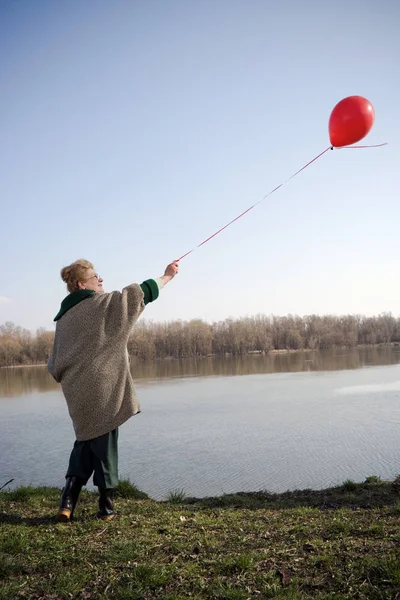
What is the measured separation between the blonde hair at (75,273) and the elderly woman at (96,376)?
0.47ft

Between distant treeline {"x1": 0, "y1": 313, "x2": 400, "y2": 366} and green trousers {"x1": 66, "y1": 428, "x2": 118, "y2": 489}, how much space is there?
64736 mm

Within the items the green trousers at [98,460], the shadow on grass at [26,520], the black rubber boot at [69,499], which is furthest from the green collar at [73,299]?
the shadow on grass at [26,520]

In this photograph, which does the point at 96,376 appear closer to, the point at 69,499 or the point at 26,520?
the point at 69,499

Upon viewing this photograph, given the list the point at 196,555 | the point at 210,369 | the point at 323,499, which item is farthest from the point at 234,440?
the point at 210,369

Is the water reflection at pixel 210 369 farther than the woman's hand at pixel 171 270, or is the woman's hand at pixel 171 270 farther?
the water reflection at pixel 210 369

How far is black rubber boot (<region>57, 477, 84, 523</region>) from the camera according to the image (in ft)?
14.5

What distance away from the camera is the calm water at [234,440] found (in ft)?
30.9

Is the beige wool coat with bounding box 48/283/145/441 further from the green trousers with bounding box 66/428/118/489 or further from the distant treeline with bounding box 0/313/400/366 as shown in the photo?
the distant treeline with bounding box 0/313/400/366

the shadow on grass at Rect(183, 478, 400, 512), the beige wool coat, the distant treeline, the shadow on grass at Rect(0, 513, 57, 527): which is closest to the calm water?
the shadow on grass at Rect(183, 478, 400, 512)

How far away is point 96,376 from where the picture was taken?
4430mm

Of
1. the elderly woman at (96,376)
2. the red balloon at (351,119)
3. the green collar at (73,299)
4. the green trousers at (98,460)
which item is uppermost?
the red balloon at (351,119)

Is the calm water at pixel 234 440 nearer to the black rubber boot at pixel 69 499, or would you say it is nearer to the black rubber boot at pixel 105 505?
the black rubber boot at pixel 105 505

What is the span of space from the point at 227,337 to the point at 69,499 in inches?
3016

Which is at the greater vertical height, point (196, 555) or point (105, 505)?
point (105, 505)
